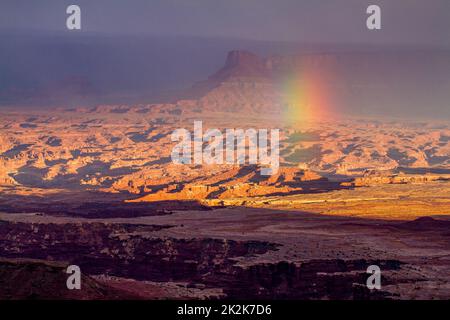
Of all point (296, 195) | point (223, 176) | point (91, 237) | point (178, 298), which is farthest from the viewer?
point (223, 176)

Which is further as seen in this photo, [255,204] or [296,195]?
[296,195]

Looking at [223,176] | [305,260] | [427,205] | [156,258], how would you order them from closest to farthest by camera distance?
1. [305,260]
2. [156,258]
3. [427,205]
4. [223,176]

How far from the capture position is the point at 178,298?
59.6 metres

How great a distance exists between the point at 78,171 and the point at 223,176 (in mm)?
42086

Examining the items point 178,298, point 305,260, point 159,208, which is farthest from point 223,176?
point 178,298

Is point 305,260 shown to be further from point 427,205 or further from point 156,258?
point 427,205

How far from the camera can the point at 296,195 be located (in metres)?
117

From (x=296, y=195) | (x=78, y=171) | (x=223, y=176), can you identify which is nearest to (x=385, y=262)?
(x=296, y=195)

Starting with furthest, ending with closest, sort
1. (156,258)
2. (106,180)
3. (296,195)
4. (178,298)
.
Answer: (106,180), (296,195), (156,258), (178,298)

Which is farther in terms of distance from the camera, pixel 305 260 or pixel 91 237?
pixel 91 237

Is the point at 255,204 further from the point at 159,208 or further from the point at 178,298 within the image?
the point at 178,298

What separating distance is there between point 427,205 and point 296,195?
16.9 meters
